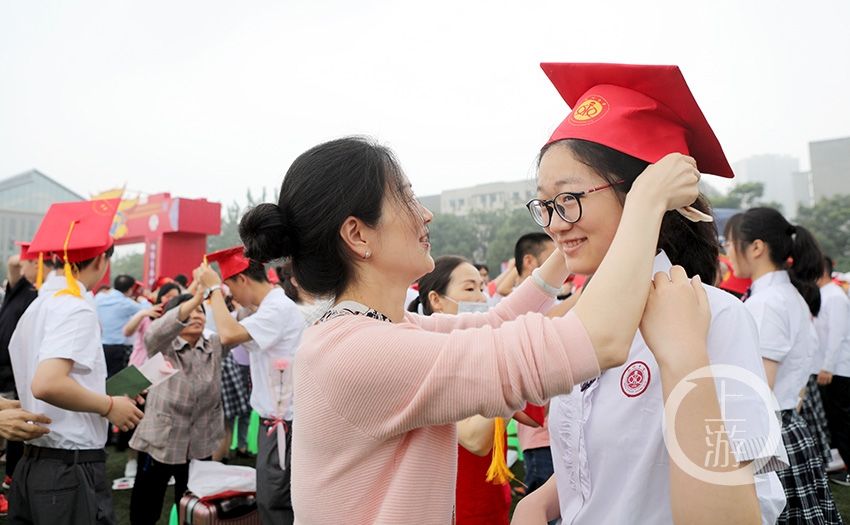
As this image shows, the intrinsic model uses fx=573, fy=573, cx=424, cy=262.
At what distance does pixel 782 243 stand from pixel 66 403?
3831 millimetres

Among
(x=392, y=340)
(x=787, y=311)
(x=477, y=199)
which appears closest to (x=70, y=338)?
(x=392, y=340)

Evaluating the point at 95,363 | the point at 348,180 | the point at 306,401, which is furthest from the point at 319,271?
the point at 95,363

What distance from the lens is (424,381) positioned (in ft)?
3.51

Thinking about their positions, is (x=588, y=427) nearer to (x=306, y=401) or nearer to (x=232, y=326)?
(x=306, y=401)

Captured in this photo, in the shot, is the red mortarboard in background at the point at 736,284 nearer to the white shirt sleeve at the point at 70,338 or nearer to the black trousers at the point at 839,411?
the black trousers at the point at 839,411

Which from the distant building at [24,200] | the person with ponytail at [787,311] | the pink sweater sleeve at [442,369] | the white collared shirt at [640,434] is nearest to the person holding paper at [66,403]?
the pink sweater sleeve at [442,369]

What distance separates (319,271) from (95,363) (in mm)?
1954

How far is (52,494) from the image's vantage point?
8.47 feet

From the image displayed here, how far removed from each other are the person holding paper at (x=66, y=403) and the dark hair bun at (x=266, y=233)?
1.68 metres

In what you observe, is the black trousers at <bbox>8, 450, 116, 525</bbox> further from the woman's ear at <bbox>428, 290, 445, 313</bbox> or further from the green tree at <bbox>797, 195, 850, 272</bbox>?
the green tree at <bbox>797, 195, 850, 272</bbox>

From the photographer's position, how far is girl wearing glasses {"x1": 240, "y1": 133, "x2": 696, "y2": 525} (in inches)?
40.8

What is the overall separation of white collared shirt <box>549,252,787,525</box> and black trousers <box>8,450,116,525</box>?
7.55 ft

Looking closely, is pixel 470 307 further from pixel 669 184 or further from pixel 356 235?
pixel 669 184

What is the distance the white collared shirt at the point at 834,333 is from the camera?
209 inches
